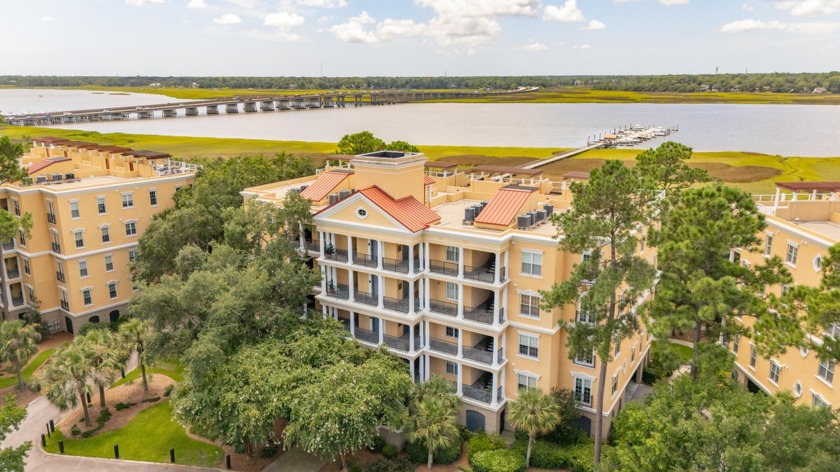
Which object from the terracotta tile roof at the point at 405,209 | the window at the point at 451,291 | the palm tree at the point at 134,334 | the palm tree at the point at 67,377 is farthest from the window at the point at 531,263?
the palm tree at the point at 67,377

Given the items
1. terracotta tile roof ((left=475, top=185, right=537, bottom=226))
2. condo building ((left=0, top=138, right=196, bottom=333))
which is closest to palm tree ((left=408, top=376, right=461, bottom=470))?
terracotta tile roof ((left=475, top=185, right=537, bottom=226))

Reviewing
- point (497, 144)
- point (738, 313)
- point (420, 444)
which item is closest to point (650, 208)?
point (738, 313)

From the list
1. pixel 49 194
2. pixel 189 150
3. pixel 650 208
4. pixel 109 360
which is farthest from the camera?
pixel 189 150

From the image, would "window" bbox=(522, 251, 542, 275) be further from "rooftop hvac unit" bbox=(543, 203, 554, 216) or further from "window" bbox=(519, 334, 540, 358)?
"rooftop hvac unit" bbox=(543, 203, 554, 216)

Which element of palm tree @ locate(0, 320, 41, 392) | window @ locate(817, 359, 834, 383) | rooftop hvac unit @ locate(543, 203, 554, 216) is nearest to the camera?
window @ locate(817, 359, 834, 383)

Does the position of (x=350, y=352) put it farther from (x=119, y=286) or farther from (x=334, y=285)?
(x=119, y=286)
